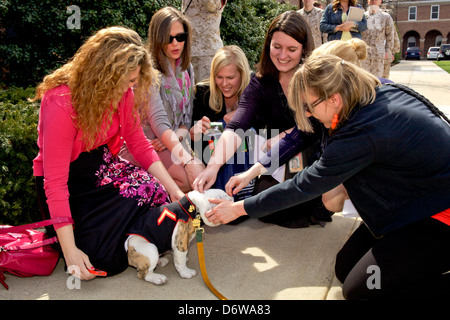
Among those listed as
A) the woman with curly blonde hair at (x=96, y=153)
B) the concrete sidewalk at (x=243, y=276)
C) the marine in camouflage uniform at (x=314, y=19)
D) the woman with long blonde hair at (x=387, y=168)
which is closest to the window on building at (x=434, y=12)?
the marine in camouflage uniform at (x=314, y=19)

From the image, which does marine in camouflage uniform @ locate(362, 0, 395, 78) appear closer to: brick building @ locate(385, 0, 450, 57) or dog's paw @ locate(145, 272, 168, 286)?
dog's paw @ locate(145, 272, 168, 286)

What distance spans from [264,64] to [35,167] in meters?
2.11

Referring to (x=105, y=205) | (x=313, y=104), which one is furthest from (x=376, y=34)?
(x=105, y=205)

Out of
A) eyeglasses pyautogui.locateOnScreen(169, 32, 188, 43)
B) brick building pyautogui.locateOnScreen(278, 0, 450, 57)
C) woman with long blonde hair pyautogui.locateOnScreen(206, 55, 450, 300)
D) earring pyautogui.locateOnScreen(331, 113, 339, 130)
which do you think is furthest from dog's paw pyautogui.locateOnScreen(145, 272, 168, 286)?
brick building pyautogui.locateOnScreen(278, 0, 450, 57)

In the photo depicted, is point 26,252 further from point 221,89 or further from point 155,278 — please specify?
point 221,89

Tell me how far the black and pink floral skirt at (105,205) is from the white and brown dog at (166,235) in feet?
0.40

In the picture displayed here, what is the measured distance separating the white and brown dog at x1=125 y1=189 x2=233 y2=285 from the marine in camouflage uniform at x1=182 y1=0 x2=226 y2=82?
2.80m

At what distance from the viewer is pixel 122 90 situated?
8.68 feet

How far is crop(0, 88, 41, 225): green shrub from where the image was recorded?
3.27 m

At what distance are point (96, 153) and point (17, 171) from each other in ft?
3.16

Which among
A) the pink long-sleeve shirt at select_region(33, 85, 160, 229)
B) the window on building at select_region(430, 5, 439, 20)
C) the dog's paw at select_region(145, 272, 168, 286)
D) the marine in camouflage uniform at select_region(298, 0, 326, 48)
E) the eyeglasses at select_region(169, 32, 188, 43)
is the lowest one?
the dog's paw at select_region(145, 272, 168, 286)

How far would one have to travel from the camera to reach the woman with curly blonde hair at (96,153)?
8.30 feet

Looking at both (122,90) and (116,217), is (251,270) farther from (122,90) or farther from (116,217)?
(122,90)

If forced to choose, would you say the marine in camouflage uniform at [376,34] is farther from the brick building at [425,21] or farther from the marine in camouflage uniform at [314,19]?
the brick building at [425,21]
